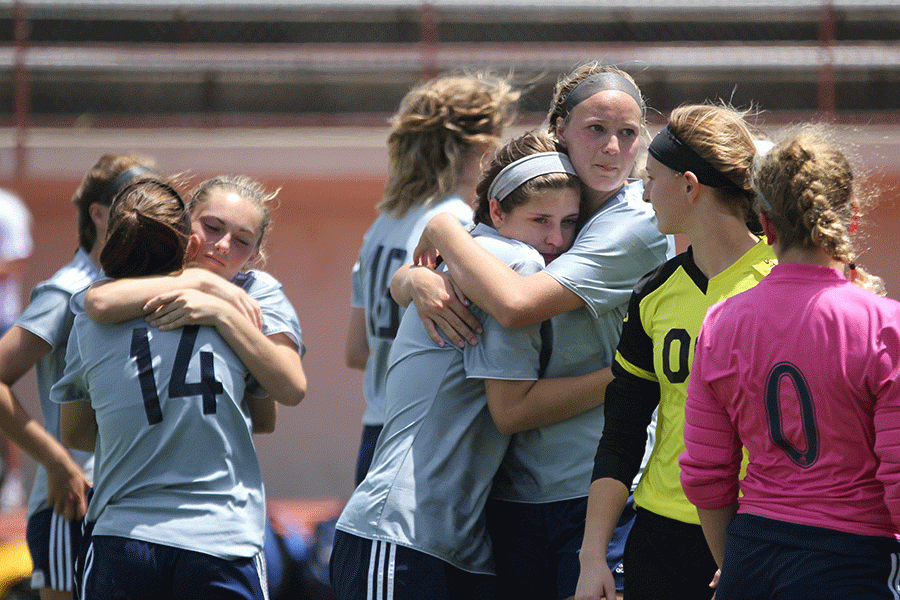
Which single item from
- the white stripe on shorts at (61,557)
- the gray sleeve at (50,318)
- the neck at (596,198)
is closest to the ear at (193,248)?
the gray sleeve at (50,318)

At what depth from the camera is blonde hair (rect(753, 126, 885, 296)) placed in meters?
1.46

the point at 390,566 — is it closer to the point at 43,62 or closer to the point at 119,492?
the point at 119,492

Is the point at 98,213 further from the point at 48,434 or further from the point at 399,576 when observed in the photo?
the point at 399,576

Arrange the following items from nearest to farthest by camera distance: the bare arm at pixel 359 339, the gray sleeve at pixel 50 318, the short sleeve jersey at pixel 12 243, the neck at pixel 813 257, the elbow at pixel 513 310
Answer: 1. the neck at pixel 813 257
2. the elbow at pixel 513 310
3. the gray sleeve at pixel 50 318
4. the bare arm at pixel 359 339
5. the short sleeve jersey at pixel 12 243

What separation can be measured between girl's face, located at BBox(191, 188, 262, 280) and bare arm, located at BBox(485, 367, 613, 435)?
0.86 m

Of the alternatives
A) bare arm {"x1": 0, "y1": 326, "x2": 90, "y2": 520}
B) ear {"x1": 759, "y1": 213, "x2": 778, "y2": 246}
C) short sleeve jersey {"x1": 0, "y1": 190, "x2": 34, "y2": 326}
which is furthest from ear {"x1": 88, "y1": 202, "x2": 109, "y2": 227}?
short sleeve jersey {"x1": 0, "y1": 190, "x2": 34, "y2": 326}

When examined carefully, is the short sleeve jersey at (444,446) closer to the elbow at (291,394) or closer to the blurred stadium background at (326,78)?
the elbow at (291,394)

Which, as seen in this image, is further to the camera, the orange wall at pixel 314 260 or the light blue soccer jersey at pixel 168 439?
the orange wall at pixel 314 260

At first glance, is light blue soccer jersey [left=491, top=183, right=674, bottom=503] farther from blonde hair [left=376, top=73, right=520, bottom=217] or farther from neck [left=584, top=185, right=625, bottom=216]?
blonde hair [left=376, top=73, right=520, bottom=217]

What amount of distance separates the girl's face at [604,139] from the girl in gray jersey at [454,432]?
47 mm

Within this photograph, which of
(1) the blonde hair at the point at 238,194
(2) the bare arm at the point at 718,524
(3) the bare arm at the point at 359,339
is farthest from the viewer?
(3) the bare arm at the point at 359,339

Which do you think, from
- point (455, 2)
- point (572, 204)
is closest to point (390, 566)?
point (572, 204)

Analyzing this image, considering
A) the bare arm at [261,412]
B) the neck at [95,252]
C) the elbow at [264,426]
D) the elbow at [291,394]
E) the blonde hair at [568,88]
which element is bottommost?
the elbow at [264,426]

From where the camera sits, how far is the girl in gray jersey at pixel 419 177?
9.36ft
